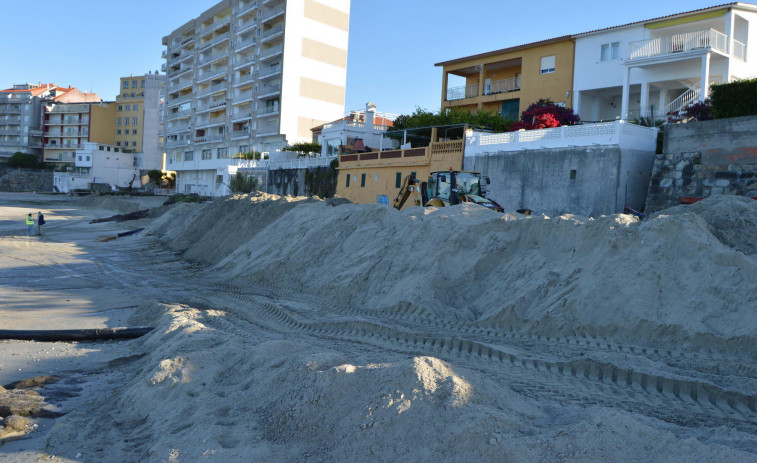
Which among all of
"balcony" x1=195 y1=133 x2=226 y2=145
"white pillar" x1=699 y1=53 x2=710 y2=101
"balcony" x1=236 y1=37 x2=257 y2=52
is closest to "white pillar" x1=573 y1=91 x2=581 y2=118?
"white pillar" x1=699 y1=53 x2=710 y2=101

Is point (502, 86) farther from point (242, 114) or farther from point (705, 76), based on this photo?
point (242, 114)

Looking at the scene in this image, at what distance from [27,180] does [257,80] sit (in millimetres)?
49376

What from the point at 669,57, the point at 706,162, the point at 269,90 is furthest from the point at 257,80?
the point at 706,162

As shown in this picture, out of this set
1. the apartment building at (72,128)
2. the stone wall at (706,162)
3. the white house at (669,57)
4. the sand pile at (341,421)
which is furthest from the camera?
the apartment building at (72,128)

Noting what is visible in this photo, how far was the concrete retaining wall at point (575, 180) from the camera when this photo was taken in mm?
20094

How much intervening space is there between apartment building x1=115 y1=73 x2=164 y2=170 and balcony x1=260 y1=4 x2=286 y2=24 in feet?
127

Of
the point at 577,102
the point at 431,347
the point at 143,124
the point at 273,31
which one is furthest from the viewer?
the point at 143,124

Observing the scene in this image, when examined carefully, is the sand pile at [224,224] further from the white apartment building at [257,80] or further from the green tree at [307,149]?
the white apartment building at [257,80]

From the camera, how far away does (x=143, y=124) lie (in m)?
92.1

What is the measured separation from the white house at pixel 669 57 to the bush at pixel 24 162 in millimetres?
86197

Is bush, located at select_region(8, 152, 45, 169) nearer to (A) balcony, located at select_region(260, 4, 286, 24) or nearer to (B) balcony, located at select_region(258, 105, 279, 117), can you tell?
(B) balcony, located at select_region(258, 105, 279, 117)

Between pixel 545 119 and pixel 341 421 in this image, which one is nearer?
pixel 341 421

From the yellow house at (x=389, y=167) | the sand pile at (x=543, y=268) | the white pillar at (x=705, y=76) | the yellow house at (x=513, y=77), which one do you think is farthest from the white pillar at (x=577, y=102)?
the sand pile at (x=543, y=268)

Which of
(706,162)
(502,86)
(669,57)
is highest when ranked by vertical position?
(502,86)
